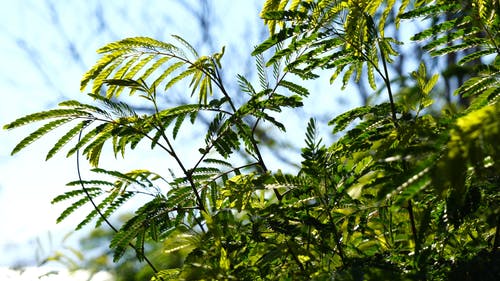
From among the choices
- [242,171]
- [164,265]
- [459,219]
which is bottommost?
[459,219]

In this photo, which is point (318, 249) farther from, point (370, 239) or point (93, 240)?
point (93, 240)

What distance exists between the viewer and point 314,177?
115 centimetres

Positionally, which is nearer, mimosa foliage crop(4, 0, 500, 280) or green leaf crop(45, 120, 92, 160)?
mimosa foliage crop(4, 0, 500, 280)

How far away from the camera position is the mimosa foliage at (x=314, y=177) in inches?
42.4

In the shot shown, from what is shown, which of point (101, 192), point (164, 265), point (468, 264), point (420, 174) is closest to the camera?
point (420, 174)

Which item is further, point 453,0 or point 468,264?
point 453,0

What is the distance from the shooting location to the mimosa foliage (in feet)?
3.53

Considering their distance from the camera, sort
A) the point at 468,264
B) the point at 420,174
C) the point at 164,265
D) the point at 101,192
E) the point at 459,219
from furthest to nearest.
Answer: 1. the point at 164,265
2. the point at 101,192
3. the point at 459,219
4. the point at 468,264
5. the point at 420,174

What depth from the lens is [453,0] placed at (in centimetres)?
125

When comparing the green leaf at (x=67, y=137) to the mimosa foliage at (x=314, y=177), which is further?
the green leaf at (x=67, y=137)

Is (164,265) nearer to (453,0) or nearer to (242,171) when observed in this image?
(242,171)

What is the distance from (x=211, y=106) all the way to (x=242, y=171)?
278 mm

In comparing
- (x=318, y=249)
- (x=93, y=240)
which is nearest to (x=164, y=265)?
(x=93, y=240)

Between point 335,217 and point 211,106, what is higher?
point 211,106
